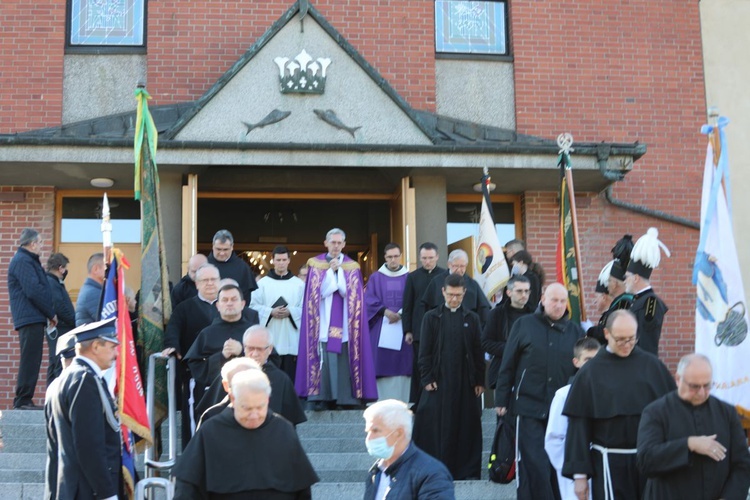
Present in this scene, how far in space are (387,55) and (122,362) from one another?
7.78 meters

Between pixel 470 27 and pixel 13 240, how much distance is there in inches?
260

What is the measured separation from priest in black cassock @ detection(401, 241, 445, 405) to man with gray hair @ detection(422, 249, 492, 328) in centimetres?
12

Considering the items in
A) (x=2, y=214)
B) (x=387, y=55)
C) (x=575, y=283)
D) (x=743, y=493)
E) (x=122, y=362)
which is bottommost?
(x=743, y=493)

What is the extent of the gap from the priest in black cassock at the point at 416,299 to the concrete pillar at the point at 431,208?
238cm

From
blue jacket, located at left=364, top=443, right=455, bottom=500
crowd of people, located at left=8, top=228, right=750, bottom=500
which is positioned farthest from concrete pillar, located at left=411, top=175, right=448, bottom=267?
→ blue jacket, located at left=364, top=443, right=455, bottom=500

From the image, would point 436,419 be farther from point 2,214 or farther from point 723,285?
point 2,214

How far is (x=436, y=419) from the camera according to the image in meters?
10.5

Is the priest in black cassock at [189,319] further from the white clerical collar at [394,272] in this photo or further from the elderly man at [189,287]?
the white clerical collar at [394,272]

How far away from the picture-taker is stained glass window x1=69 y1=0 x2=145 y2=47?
1530 cm

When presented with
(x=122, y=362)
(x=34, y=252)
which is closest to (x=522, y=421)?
(x=122, y=362)

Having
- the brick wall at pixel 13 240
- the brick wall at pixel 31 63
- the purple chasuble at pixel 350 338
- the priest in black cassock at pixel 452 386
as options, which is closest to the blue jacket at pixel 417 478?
the priest in black cassock at pixel 452 386

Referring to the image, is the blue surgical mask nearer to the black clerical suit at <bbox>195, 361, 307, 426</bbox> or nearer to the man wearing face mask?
the black clerical suit at <bbox>195, 361, 307, 426</bbox>

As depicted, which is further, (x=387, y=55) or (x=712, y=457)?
(x=387, y=55)

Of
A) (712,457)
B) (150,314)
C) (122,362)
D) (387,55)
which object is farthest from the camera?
(387,55)
